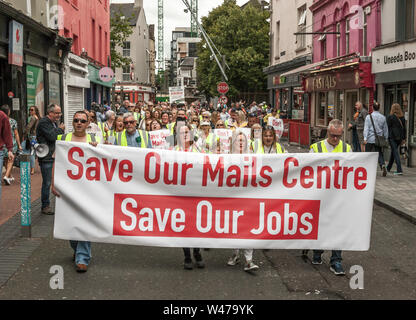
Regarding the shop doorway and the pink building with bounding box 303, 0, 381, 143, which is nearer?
the pink building with bounding box 303, 0, 381, 143

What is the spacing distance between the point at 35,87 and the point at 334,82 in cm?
1203

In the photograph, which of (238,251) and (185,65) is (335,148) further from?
(185,65)

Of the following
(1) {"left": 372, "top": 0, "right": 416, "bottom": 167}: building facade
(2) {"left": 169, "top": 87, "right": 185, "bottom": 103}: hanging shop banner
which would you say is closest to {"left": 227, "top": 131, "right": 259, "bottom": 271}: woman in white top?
(1) {"left": 372, "top": 0, "right": 416, "bottom": 167}: building facade

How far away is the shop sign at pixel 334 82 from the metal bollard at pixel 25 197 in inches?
584

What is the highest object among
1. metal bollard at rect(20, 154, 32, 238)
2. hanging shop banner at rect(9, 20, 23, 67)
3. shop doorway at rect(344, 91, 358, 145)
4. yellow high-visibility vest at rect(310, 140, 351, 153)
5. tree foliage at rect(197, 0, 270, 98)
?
tree foliage at rect(197, 0, 270, 98)

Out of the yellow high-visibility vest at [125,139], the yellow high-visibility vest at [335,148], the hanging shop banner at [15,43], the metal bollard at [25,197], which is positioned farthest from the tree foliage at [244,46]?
the yellow high-visibility vest at [335,148]

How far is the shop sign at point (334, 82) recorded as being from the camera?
67.8ft

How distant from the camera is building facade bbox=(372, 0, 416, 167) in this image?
1614 cm

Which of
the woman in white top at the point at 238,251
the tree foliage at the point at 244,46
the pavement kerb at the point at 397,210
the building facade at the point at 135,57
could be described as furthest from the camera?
the building facade at the point at 135,57

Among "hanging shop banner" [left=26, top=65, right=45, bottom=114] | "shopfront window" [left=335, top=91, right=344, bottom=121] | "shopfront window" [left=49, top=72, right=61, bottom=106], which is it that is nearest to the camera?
"hanging shop banner" [left=26, top=65, right=45, bottom=114]

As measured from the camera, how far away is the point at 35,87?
741 inches

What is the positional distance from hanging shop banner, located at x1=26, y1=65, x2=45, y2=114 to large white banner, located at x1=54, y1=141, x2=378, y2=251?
12.7 meters

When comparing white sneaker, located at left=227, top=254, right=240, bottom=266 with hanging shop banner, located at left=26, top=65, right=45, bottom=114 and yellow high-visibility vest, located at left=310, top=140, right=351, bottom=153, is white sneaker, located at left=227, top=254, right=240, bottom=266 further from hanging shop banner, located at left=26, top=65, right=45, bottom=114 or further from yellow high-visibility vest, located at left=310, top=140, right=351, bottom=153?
hanging shop banner, located at left=26, top=65, right=45, bottom=114

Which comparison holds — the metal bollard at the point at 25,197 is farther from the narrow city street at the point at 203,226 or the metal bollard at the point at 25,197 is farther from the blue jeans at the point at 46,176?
the blue jeans at the point at 46,176
